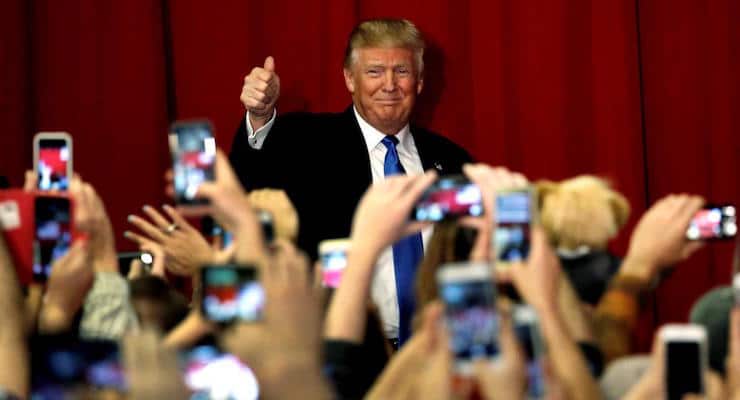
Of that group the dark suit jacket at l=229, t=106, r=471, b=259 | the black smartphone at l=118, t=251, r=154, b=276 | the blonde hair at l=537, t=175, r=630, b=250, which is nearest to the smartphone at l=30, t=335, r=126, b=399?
the blonde hair at l=537, t=175, r=630, b=250

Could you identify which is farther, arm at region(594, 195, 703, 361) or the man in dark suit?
the man in dark suit

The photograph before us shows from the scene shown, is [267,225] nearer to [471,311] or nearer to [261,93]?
[471,311]

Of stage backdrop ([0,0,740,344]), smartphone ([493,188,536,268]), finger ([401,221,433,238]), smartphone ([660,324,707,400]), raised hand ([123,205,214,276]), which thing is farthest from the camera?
stage backdrop ([0,0,740,344])

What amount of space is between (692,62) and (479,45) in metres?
0.64

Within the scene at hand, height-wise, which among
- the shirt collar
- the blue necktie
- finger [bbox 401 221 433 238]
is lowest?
the blue necktie

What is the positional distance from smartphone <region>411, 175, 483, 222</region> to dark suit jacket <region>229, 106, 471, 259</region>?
1329 mm

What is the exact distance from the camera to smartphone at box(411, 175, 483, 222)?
7.36 ft

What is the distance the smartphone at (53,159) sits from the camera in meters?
2.36

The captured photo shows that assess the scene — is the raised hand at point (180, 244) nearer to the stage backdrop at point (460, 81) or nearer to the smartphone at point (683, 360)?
the smartphone at point (683, 360)

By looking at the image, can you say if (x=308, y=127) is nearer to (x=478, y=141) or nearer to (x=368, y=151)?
(x=368, y=151)

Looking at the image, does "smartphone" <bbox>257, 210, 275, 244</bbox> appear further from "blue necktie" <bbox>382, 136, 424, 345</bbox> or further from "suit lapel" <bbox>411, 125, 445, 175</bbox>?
"suit lapel" <bbox>411, 125, 445, 175</bbox>

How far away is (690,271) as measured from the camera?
3967mm

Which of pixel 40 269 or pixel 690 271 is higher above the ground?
pixel 40 269

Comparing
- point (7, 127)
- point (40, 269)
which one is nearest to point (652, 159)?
point (7, 127)
